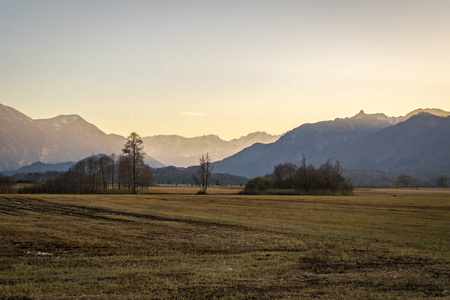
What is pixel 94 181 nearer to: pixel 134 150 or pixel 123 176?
pixel 123 176

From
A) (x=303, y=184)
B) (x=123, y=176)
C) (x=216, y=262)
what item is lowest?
(x=216, y=262)

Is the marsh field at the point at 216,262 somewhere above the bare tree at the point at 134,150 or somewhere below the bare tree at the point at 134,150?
below

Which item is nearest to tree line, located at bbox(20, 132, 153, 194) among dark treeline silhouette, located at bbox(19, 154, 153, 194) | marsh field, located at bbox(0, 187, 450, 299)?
dark treeline silhouette, located at bbox(19, 154, 153, 194)

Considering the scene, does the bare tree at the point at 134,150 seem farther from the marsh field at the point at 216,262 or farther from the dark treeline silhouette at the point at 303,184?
the marsh field at the point at 216,262

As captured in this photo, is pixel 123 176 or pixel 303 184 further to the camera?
pixel 303 184

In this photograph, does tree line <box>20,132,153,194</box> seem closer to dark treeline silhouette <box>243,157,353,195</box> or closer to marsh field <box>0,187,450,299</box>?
dark treeline silhouette <box>243,157,353,195</box>

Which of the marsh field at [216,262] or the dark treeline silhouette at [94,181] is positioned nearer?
the marsh field at [216,262]

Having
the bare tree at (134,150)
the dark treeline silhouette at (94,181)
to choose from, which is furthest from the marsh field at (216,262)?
the dark treeline silhouette at (94,181)

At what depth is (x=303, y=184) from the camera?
428 ft

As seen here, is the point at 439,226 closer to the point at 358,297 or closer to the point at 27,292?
the point at 358,297

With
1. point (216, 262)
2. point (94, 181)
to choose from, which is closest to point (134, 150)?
point (94, 181)

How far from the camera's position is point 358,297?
12.9 metres

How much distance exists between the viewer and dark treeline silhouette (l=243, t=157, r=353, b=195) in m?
123

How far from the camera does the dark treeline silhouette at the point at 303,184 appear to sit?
123 metres
